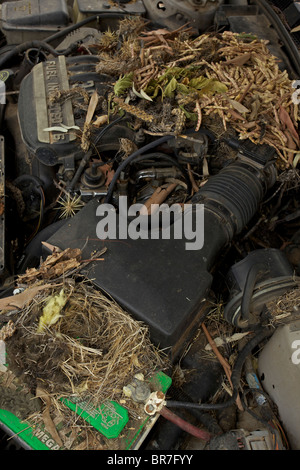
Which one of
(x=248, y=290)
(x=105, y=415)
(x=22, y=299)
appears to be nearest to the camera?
(x=105, y=415)

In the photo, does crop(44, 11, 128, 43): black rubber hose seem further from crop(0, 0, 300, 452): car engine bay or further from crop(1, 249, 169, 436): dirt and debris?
crop(1, 249, 169, 436): dirt and debris

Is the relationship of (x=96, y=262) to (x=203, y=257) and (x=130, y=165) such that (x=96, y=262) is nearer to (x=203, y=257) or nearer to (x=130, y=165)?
(x=203, y=257)

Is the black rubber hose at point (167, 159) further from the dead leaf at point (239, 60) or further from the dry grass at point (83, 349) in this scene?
the dry grass at point (83, 349)

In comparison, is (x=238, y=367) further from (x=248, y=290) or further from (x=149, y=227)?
(x=149, y=227)

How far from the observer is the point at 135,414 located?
2.00 meters

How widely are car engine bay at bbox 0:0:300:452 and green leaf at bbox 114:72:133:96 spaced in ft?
0.05

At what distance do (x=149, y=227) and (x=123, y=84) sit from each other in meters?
1.01

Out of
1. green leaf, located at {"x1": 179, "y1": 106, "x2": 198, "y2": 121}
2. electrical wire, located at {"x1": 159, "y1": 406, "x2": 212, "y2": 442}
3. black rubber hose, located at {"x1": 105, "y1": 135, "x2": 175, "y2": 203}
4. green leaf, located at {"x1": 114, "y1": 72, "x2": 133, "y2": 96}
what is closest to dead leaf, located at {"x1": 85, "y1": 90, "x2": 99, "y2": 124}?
green leaf, located at {"x1": 114, "y1": 72, "x2": 133, "y2": 96}

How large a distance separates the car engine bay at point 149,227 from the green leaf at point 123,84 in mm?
15

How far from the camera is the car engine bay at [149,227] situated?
204 centimetres

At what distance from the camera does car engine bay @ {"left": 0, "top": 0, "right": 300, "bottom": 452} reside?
204cm

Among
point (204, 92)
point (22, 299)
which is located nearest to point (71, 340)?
point (22, 299)

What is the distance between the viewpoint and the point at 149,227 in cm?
284

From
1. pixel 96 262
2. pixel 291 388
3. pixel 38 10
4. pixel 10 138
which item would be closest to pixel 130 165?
pixel 96 262
